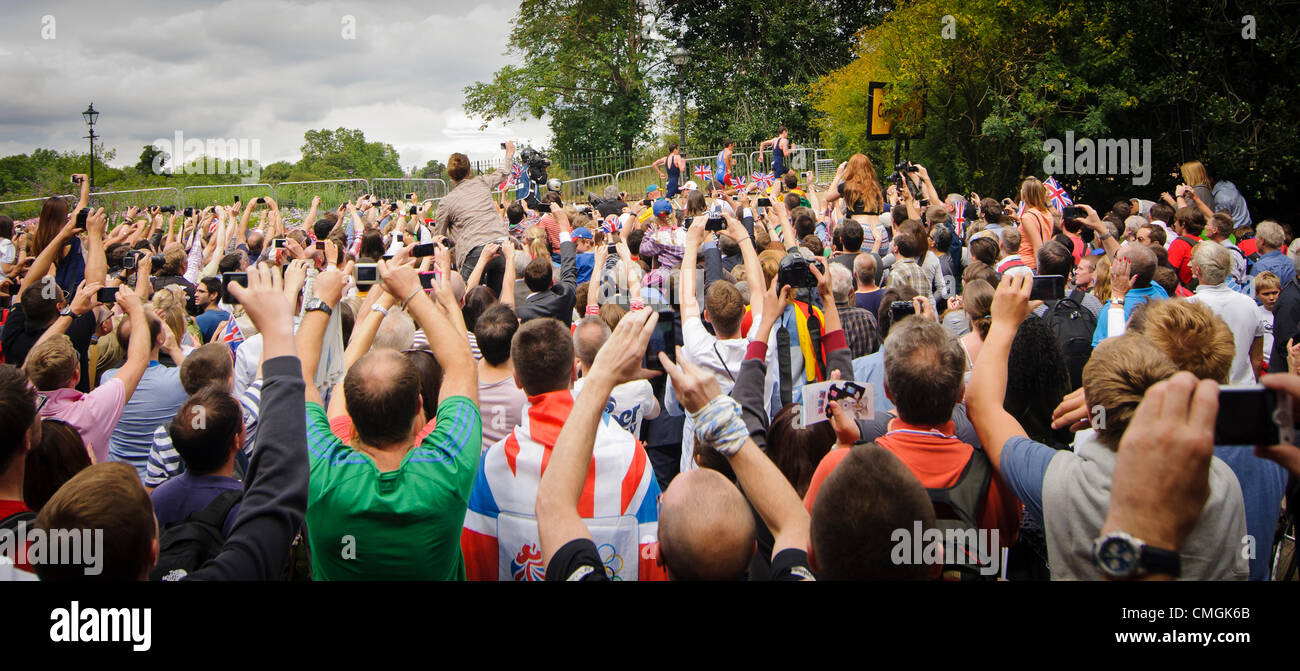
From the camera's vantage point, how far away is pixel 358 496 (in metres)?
2.25

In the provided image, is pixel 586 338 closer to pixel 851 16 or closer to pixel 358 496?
pixel 358 496

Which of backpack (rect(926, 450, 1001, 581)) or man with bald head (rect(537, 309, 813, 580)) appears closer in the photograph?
man with bald head (rect(537, 309, 813, 580))

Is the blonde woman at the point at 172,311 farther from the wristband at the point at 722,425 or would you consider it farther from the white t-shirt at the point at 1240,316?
the white t-shirt at the point at 1240,316

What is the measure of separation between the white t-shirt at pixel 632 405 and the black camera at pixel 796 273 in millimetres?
841

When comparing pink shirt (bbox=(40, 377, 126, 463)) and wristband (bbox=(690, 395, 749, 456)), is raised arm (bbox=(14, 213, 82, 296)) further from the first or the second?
wristband (bbox=(690, 395, 749, 456))

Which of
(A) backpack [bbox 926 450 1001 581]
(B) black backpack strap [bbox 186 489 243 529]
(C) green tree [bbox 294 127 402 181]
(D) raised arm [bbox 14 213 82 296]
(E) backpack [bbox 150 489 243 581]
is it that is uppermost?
(C) green tree [bbox 294 127 402 181]

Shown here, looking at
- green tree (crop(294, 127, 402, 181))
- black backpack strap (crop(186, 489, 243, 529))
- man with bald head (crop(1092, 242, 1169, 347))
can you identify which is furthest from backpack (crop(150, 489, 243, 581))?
green tree (crop(294, 127, 402, 181))

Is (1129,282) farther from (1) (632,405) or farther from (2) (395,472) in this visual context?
(2) (395,472)

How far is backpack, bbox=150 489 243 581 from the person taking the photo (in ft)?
7.82

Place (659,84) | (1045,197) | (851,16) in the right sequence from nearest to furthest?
(1045,197) < (851,16) < (659,84)

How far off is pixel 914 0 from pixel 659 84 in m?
12.0

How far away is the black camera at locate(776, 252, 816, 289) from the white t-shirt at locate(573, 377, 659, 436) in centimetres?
84

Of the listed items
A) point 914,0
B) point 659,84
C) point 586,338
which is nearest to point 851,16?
point 659,84
